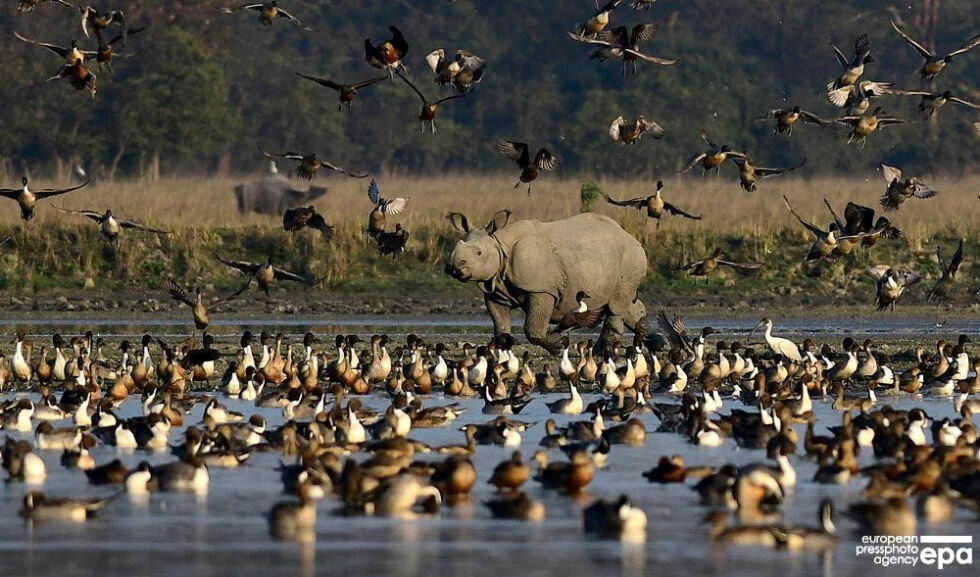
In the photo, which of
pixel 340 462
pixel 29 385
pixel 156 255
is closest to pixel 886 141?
pixel 156 255

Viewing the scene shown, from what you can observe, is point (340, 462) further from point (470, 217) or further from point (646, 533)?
point (470, 217)

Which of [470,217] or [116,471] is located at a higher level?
[470,217]

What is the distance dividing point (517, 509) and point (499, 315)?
1277 cm

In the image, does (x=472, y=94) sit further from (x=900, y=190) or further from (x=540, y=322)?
(x=900, y=190)

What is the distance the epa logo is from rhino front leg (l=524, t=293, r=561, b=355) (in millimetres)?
13068

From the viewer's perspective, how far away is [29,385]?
76.1ft

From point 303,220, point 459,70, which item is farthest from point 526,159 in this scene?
point 303,220

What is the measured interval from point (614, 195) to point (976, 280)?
10.0m

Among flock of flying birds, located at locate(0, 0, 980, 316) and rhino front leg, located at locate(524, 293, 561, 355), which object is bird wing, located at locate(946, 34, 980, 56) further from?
rhino front leg, located at locate(524, 293, 561, 355)

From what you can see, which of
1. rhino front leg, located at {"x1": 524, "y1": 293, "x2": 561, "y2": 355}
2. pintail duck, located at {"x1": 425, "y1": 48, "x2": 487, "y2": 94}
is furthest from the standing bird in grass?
rhino front leg, located at {"x1": 524, "y1": 293, "x2": 561, "y2": 355}

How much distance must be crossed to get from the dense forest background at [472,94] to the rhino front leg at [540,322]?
38473 mm

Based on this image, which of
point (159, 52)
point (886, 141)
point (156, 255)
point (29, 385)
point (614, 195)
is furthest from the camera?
point (886, 141)

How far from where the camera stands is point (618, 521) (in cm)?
1319

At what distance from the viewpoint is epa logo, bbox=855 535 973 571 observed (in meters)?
12.4
